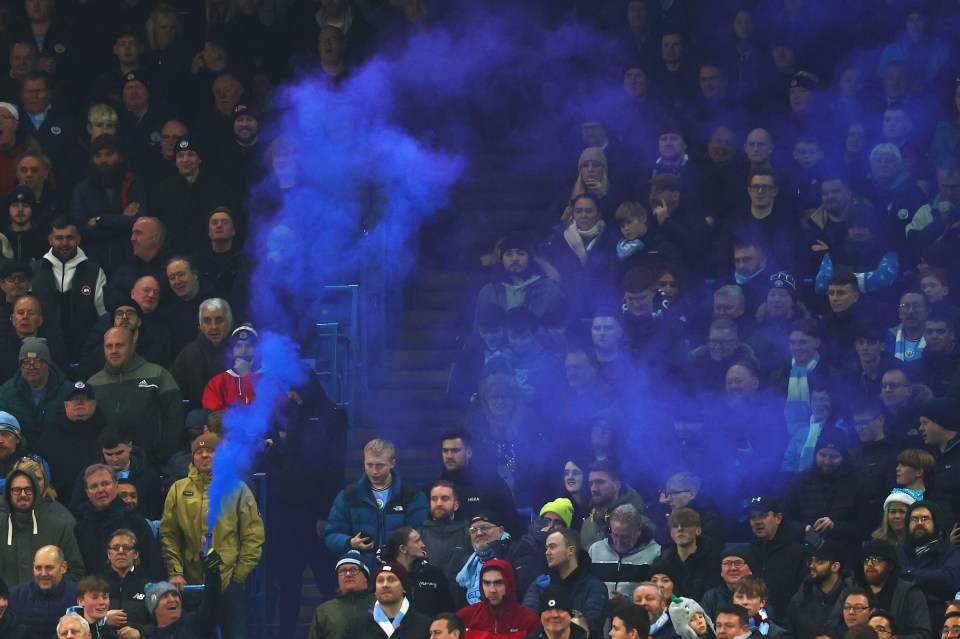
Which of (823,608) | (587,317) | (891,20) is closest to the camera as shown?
(823,608)

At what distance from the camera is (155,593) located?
1427cm

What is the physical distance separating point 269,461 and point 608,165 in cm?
441

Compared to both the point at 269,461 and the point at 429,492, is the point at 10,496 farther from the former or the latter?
the point at 429,492

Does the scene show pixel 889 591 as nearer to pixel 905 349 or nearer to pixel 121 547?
pixel 905 349

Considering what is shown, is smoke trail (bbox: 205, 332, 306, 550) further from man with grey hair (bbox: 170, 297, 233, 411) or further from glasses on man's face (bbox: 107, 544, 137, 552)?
glasses on man's face (bbox: 107, 544, 137, 552)

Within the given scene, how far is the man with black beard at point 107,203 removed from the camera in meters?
17.7

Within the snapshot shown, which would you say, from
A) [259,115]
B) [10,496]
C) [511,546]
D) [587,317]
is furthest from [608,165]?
[10,496]

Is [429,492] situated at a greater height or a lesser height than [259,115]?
lesser

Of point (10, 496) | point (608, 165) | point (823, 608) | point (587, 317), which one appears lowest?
point (823, 608)

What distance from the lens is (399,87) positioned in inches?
728

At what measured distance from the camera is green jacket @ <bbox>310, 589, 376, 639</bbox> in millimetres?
13922

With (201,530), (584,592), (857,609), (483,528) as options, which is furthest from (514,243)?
(857,609)

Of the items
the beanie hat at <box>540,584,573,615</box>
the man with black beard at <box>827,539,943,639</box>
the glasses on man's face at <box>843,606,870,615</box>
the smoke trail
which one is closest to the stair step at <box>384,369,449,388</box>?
the smoke trail

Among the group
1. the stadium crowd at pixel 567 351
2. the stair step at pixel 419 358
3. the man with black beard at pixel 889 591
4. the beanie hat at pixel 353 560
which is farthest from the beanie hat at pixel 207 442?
the man with black beard at pixel 889 591
